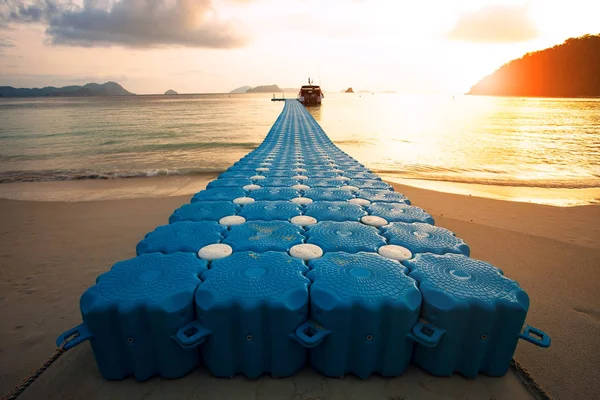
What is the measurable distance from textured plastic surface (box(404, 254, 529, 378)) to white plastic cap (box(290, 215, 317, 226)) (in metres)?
1.63

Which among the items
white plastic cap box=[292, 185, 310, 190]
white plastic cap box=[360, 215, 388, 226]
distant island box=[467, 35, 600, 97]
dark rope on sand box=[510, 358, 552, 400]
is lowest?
dark rope on sand box=[510, 358, 552, 400]

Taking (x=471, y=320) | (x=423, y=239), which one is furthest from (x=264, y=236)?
(x=471, y=320)

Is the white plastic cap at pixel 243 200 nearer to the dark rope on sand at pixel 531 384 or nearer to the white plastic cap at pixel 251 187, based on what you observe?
the white plastic cap at pixel 251 187

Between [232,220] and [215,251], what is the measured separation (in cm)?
93

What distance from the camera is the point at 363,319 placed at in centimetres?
235

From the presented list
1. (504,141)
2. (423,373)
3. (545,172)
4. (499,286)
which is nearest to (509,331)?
(499,286)

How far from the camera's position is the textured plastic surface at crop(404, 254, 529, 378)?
2.37 meters

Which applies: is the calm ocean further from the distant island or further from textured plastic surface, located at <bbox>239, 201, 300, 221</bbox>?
the distant island

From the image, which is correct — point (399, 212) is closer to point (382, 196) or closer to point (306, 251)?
point (382, 196)

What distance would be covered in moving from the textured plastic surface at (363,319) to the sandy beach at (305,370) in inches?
6.5

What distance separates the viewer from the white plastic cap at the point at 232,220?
3.93 metres

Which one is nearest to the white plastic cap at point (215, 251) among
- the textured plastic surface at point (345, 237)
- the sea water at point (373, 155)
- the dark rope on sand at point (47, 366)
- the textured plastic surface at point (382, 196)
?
the textured plastic surface at point (345, 237)

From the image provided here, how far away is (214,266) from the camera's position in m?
2.79

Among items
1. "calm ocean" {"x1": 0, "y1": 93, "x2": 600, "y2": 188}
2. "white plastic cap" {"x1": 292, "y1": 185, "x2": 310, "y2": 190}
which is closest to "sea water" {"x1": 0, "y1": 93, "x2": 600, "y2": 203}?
"calm ocean" {"x1": 0, "y1": 93, "x2": 600, "y2": 188}
